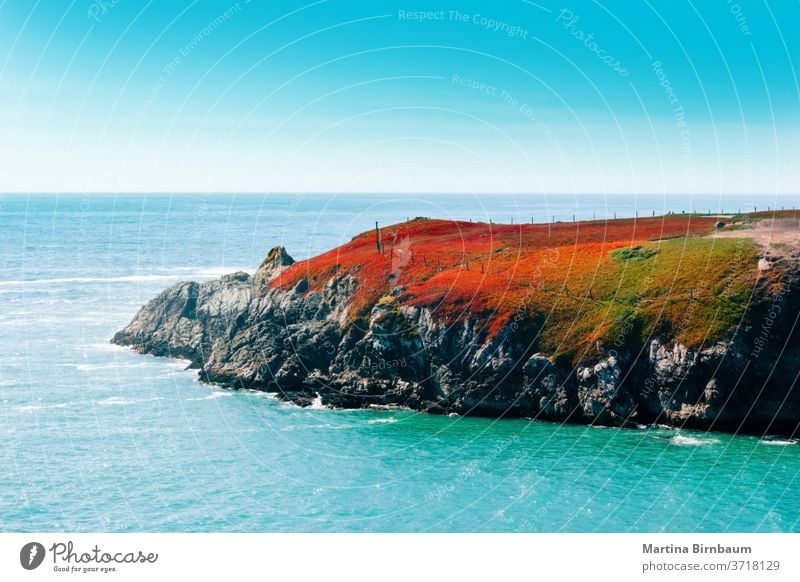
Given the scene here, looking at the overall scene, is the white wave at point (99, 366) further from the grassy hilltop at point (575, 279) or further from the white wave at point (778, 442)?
the white wave at point (778, 442)

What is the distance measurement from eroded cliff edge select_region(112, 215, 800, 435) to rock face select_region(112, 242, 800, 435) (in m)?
0.17

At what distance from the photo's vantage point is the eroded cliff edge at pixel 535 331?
81250 mm

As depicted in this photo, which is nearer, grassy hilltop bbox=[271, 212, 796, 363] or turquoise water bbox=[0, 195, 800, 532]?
turquoise water bbox=[0, 195, 800, 532]

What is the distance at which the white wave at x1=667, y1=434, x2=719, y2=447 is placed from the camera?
74950 mm

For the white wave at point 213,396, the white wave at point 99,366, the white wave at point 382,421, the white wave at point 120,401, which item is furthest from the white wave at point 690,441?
the white wave at point 99,366

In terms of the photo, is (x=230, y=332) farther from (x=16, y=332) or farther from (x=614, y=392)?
(x=614, y=392)

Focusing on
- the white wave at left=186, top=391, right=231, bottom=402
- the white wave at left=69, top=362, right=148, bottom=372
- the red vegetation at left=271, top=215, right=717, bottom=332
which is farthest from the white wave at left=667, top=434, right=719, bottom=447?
the white wave at left=69, top=362, right=148, bottom=372

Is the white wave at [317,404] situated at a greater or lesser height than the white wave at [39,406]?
greater

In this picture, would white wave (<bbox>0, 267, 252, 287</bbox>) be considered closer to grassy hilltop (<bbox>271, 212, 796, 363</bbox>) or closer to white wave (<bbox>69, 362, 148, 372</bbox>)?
grassy hilltop (<bbox>271, 212, 796, 363</bbox>)

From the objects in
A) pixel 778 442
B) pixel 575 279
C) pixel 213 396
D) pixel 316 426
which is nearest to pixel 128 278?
pixel 213 396

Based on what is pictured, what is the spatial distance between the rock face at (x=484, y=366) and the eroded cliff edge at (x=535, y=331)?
174mm

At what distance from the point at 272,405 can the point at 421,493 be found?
1214 inches

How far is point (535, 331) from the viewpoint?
3541 inches

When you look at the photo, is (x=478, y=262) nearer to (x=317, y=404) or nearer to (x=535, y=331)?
(x=535, y=331)
